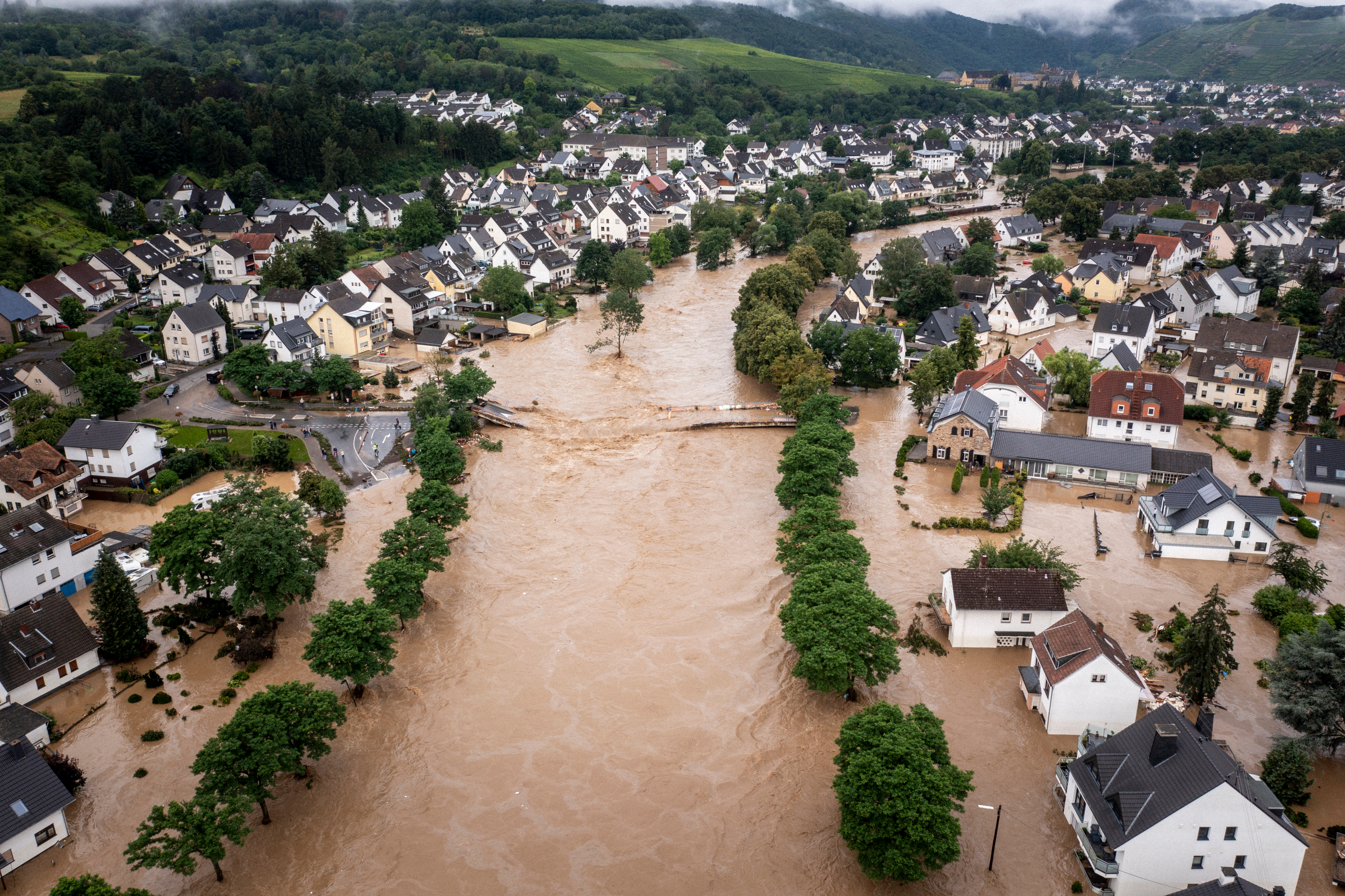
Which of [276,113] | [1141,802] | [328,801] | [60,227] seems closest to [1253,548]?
[1141,802]

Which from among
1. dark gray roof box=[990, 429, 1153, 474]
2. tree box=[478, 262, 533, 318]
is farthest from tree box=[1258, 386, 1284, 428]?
tree box=[478, 262, 533, 318]

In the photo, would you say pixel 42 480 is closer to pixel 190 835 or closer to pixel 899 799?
pixel 190 835

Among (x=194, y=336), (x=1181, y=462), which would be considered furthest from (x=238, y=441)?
(x=1181, y=462)

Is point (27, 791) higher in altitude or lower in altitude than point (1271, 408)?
lower

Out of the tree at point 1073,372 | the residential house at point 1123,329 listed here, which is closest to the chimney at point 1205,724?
the tree at point 1073,372

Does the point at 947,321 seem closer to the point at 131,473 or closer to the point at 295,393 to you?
the point at 295,393

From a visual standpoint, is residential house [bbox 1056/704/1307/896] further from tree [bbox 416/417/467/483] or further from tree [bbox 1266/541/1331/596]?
tree [bbox 416/417/467/483]
